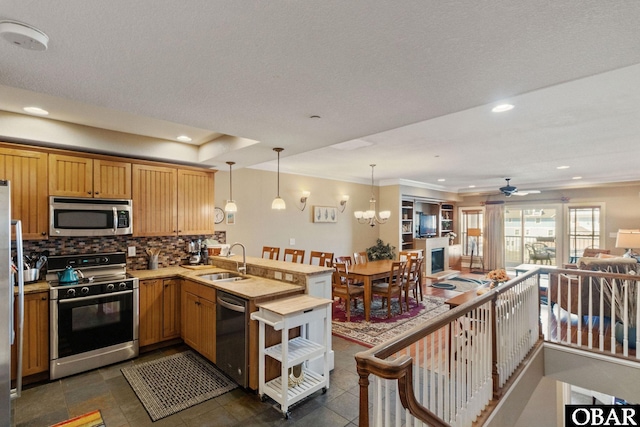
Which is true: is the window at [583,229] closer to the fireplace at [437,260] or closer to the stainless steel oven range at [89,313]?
the fireplace at [437,260]

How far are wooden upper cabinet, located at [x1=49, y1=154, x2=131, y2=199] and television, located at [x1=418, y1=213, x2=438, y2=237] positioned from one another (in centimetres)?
740

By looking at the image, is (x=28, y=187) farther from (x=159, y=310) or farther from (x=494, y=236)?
(x=494, y=236)

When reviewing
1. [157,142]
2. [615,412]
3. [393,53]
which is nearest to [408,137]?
[393,53]

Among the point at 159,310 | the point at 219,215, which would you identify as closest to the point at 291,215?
the point at 219,215

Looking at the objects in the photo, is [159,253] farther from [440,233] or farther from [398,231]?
[440,233]

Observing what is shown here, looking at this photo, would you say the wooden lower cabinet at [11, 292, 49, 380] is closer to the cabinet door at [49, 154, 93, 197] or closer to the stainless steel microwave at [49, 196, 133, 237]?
the stainless steel microwave at [49, 196, 133, 237]

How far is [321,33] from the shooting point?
1350mm

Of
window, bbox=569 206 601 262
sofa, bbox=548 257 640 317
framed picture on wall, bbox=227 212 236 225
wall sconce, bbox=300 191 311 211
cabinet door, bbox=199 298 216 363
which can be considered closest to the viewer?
cabinet door, bbox=199 298 216 363

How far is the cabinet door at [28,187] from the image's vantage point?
303cm

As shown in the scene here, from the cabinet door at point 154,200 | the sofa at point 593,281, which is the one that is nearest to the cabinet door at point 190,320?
the cabinet door at point 154,200

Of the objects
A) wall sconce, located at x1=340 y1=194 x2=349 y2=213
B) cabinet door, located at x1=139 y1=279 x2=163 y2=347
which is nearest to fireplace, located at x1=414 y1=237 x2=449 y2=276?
wall sconce, located at x1=340 y1=194 x2=349 y2=213

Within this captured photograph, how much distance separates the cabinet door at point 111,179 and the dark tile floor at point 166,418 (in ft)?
6.35

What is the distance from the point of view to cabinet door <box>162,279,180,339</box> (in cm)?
370

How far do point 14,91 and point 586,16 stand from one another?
376cm
